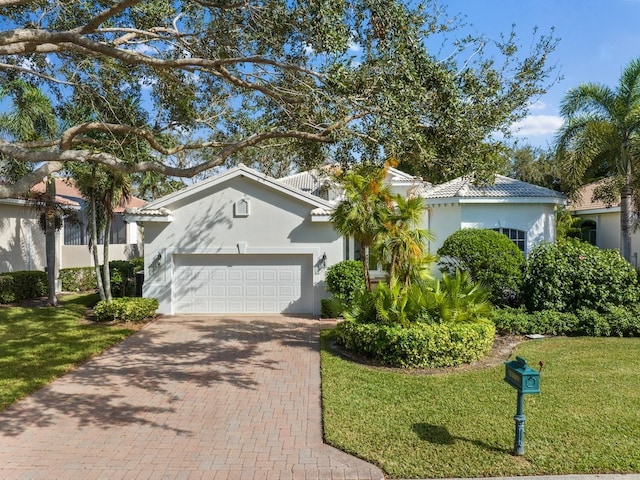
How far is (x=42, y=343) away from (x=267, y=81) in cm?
854

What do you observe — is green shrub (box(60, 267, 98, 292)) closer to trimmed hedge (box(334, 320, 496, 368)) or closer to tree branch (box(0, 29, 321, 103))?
tree branch (box(0, 29, 321, 103))

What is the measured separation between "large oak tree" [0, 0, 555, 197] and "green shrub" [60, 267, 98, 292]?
38.1ft

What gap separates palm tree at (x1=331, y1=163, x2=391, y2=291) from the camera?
11797 millimetres

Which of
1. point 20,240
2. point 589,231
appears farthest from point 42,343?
point 589,231

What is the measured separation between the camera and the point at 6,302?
17406 millimetres

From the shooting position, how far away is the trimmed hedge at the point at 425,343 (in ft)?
30.3

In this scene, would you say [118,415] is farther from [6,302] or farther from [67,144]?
[6,302]

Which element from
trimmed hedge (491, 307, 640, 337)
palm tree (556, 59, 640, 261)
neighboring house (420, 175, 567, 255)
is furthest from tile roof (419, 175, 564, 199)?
trimmed hedge (491, 307, 640, 337)

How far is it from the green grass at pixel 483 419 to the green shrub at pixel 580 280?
10.1 ft

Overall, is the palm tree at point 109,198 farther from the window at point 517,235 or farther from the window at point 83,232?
the window at point 517,235

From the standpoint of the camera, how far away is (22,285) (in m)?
18.1

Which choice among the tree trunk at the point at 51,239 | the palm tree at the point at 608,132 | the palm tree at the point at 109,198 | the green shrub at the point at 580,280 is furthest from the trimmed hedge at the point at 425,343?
the tree trunk at the point at 51,239

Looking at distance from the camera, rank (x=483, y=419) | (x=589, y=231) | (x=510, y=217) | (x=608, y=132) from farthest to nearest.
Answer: (x=589, y=231)
(x=608, y=132)
(x=510, y=217)
(x=483, y=419)

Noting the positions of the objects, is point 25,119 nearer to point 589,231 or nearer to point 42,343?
point 42,343
